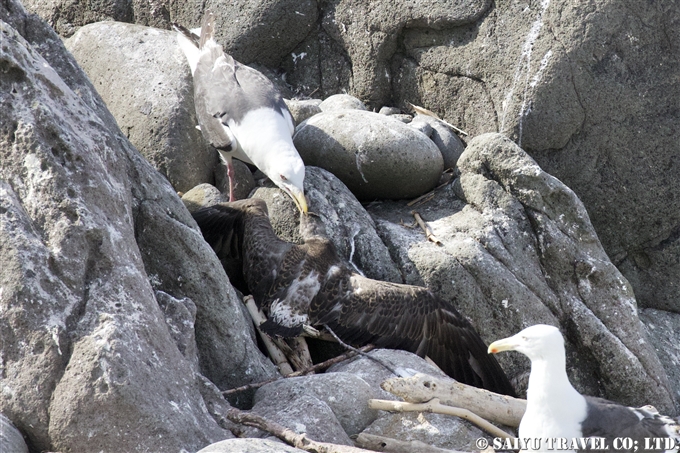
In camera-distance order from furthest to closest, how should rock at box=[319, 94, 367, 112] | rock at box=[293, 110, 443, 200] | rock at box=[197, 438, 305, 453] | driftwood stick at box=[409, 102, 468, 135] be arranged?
driftwood stick at box=[409, 102, 468, 135]
rock at box=[319, 94, 367, 112]
rock at box=[293, 110, 443, 200]
rock at box=[197, 438, 305, 453]

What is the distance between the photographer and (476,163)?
6500 millimetres

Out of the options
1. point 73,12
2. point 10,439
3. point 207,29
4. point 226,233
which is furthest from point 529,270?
point 73,12

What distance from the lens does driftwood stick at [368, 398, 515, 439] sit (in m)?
4.45

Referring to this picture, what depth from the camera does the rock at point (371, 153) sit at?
6.55m

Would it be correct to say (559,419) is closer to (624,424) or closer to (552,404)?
(552,404)

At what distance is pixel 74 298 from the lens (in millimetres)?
3643

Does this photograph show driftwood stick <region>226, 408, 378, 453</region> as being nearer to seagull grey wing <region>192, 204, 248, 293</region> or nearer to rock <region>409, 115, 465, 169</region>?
seagull grey wing <region>192, 204, 248, 293</region>

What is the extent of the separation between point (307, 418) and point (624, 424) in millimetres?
1463

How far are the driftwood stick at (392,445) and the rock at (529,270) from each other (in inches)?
71.8

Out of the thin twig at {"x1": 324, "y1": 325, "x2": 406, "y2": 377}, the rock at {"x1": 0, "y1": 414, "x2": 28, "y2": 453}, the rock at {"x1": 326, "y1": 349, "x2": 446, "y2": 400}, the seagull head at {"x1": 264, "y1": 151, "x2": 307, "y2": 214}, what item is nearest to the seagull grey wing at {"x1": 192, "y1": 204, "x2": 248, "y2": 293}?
the seagull head at {"x1": 264, "y1": 151, "x2": 307, "y2": 214}

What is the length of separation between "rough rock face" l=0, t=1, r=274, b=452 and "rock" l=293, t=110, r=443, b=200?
2526 millimetres

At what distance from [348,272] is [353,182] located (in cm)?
121

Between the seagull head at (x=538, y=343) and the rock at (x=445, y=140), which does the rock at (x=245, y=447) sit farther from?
the rock at (x=445, y=140)

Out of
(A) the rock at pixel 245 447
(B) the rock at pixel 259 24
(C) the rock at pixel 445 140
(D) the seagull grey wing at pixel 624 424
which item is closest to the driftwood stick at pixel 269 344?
(A) the rock at pixel 245 447
